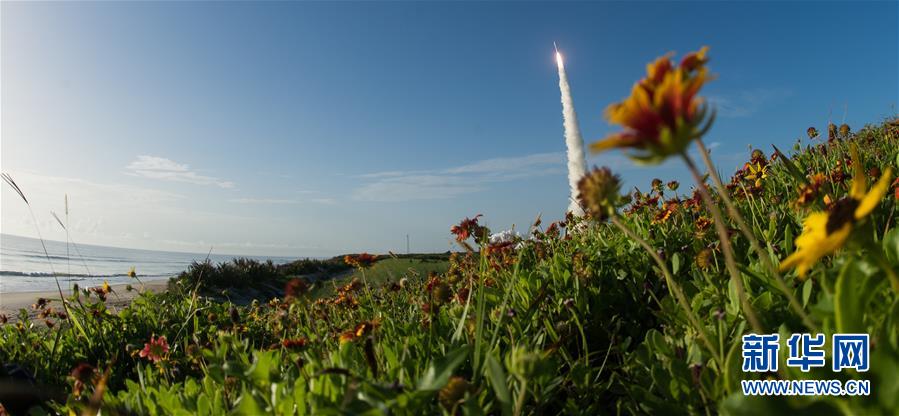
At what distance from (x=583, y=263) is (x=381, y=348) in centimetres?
144

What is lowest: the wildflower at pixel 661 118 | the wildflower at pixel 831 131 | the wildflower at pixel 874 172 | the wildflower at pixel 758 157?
the wildflower at pixel 661 118

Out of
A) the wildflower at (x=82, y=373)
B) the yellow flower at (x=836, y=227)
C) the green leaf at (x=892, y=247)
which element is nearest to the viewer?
the yellow flower at (x=836, y=227)

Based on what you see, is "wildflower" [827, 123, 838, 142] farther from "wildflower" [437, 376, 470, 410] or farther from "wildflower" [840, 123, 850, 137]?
"wildflower" [437, 376, 470, 410]

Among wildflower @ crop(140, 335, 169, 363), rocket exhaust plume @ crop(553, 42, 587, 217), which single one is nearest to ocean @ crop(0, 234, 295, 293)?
wildflower @ crop(140, 335, 169, 363)

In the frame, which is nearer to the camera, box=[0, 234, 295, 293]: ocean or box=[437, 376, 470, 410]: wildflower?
box=[437, 376, 470, 410]: wildflower

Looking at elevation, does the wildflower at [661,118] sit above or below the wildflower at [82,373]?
above

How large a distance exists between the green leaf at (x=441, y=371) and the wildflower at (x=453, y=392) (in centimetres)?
4

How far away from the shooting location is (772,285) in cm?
158

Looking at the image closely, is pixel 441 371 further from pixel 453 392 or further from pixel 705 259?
pixel 705 259

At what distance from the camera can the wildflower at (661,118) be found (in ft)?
2.80

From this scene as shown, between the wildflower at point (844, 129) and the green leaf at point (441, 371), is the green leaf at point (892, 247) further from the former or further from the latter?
the wildflower at point (844, 129)

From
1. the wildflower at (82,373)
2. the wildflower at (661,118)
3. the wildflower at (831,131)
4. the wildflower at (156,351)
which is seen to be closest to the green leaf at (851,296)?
the wildflower at (661,118)

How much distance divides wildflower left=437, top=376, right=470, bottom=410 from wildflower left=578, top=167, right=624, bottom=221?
52 centimetres

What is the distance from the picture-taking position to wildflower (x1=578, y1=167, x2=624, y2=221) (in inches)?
43.9
